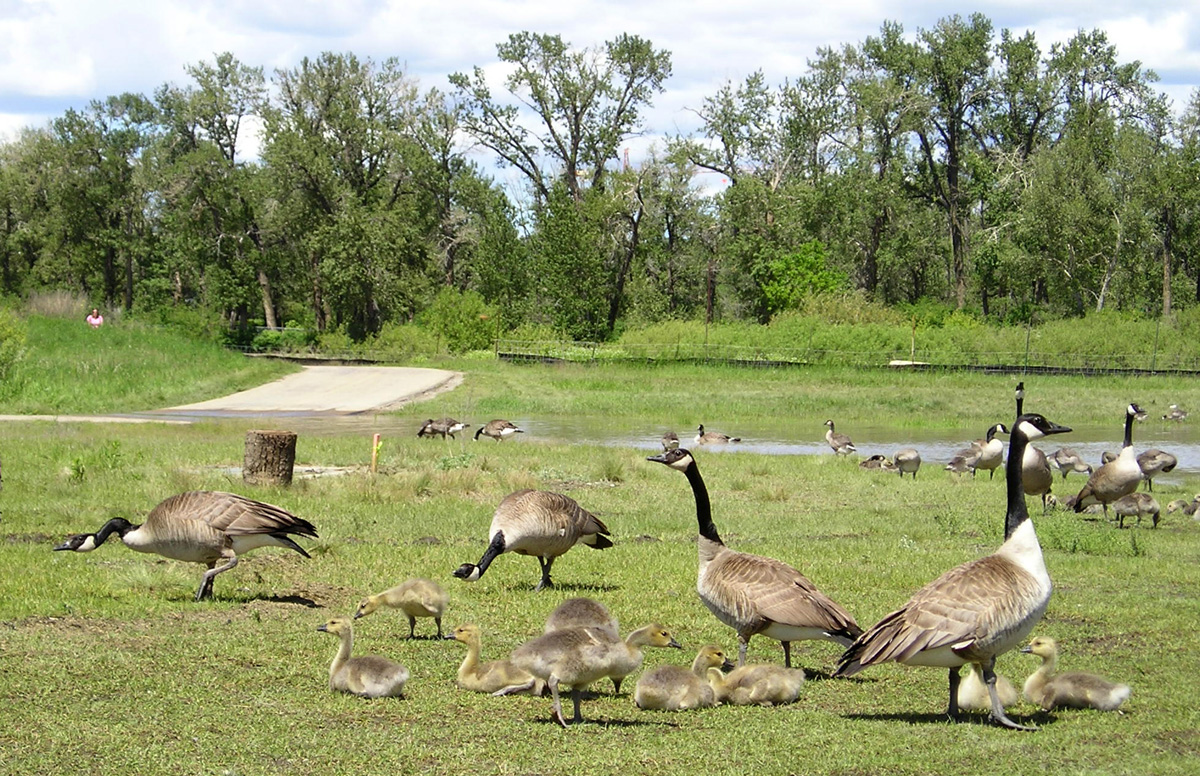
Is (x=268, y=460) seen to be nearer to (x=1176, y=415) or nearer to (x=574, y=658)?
(x=574, y=658)

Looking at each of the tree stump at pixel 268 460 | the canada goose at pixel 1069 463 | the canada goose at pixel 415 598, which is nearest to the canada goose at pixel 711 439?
the canada goose at pixel 1069 463

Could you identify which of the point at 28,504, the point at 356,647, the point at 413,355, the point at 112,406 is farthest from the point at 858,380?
the point at 356,647

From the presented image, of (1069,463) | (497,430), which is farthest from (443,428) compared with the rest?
(1069,463)

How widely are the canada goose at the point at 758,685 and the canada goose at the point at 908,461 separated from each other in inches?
681

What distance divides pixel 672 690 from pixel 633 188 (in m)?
72.6

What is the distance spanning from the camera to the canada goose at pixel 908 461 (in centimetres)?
2511

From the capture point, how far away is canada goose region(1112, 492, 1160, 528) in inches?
728

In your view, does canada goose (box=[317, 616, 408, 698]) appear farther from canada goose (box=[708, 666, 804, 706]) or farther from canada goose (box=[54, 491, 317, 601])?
canada goose (box=[54, 491, 317, 601])

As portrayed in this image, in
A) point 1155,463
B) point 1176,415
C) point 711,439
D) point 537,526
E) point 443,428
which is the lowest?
point 443,428

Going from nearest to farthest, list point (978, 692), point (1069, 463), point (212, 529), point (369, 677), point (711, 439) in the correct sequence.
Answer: point (978, 692) < point (369, 677) < point (212, 529) < point (1069, 463) < point (711, 439)

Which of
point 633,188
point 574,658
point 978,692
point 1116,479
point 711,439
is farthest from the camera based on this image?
point 633,188

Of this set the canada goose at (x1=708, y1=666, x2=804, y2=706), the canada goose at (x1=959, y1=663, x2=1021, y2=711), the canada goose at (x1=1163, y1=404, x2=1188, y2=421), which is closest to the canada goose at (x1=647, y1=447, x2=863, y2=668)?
the canada goose at (x1=708, y1=666, x2=804, y2=706)

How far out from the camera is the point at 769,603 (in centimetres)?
875

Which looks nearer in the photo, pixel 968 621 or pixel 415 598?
pixel 968 621
